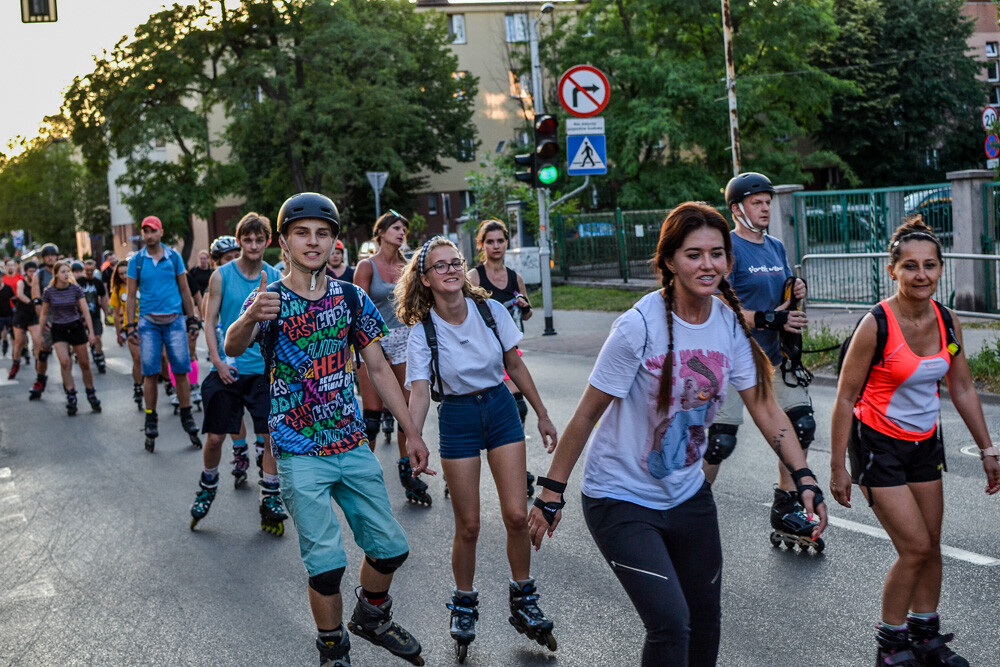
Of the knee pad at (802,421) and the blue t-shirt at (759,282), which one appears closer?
the knee pad at (802,421)

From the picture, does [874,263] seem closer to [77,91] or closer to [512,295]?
[512,295]

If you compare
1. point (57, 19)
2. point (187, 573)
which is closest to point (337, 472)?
point (187, 573)

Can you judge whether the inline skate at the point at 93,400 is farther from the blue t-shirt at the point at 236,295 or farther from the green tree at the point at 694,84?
the green tree at the point at 694,84

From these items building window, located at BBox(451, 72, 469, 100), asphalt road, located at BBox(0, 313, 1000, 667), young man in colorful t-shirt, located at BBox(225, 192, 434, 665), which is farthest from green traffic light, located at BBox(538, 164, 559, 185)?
building window, located at BBox(451, 72, 469, 100)

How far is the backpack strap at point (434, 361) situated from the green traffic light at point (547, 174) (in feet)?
43.9

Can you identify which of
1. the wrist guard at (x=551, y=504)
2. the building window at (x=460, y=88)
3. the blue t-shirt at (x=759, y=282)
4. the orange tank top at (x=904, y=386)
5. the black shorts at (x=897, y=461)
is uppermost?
the building window at (x=460, y=88)

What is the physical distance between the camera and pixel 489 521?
23.8 ft

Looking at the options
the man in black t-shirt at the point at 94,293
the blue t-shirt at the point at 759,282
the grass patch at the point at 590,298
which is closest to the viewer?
the blue t-shirt at the point at 759,282

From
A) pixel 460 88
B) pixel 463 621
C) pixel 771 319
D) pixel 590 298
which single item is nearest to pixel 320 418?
pixel 463 621

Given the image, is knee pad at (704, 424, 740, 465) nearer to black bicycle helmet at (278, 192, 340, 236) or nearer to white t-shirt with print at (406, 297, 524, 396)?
white t-shirt with print at (406, 297, 524, 396)

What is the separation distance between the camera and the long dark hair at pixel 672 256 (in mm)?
3512

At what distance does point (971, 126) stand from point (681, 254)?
53192mm

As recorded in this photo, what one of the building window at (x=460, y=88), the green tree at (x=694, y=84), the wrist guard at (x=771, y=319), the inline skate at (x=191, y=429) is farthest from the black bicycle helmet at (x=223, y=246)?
the building window at (x=460, y=88)

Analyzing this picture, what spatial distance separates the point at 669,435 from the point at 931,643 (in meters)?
1.51
